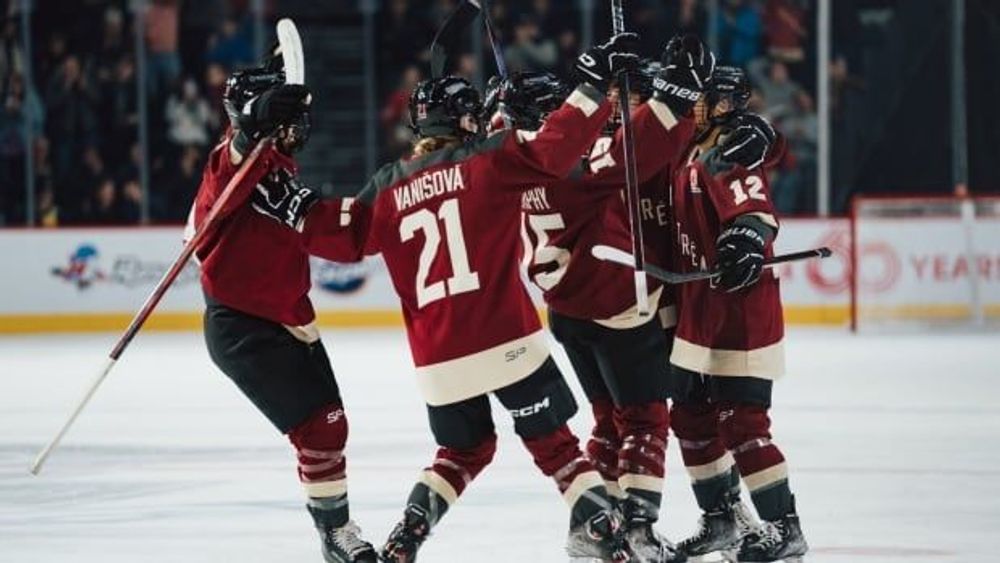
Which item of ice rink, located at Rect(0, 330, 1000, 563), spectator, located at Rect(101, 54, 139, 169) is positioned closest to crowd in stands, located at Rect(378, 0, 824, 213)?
spectator, located at Rect(101, 54, 139, 169)

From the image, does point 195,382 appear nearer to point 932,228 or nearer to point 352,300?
point 352,300

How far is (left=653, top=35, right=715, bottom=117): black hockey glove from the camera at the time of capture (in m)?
4.52

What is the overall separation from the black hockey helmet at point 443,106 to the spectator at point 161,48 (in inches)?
367

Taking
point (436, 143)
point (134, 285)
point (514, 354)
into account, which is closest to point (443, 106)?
point (436, 143)

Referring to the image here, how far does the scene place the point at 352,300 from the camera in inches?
506

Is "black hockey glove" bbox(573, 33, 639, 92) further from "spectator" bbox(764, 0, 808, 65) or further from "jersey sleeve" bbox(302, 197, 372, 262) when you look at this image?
"spectator" bbox(764, 0, 808, 65)

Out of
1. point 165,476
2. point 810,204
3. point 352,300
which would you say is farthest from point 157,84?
point 165,476

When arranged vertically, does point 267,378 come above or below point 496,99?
below

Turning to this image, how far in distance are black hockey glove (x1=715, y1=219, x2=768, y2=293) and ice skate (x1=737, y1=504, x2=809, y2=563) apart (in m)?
0.57

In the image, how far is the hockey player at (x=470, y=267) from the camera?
4406 millimetres

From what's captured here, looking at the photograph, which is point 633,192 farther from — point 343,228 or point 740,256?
point 343,228

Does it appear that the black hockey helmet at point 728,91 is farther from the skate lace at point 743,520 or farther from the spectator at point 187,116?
the spectator at point 187,116

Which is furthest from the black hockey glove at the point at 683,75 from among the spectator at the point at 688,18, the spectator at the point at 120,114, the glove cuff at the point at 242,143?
the spectator at the point at 120,114

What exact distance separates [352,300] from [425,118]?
8368mm
